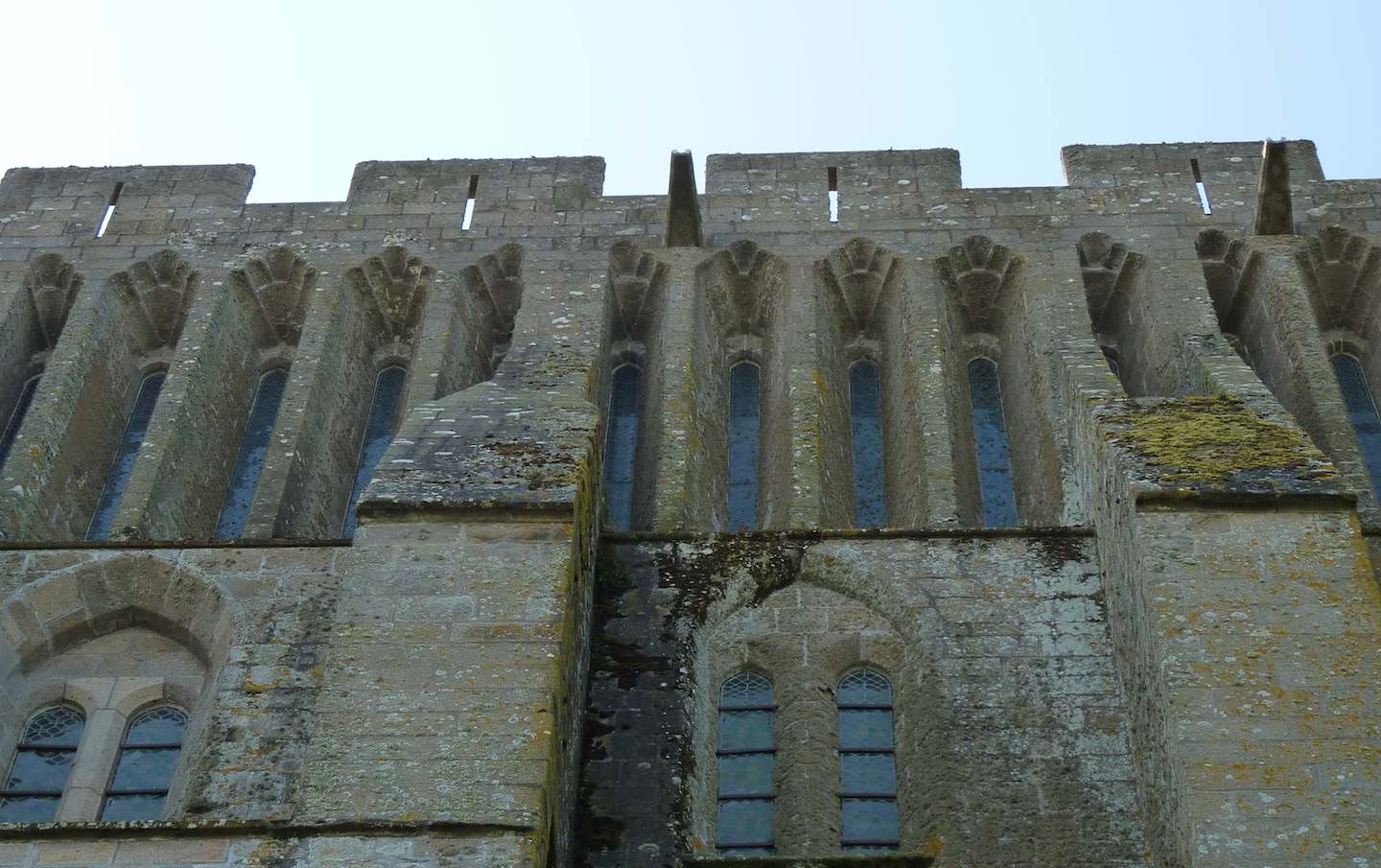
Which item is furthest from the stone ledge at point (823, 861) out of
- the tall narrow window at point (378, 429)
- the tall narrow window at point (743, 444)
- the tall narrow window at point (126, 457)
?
the tall narrow window at point (126, 457)

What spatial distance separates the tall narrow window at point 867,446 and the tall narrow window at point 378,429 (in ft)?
11.4

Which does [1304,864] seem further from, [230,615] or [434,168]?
[434,168]

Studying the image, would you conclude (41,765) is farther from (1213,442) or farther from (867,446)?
(1213,442)

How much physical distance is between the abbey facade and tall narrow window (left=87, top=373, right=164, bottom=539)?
0.04 metres

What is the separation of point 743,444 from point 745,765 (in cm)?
417

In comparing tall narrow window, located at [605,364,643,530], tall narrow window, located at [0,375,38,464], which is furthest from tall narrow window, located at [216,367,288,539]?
tall narrow window, located at [605,364,643,530]

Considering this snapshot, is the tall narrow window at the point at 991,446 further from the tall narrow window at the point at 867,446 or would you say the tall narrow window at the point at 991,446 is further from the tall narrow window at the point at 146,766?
the tall narrow window at the point at 146,766

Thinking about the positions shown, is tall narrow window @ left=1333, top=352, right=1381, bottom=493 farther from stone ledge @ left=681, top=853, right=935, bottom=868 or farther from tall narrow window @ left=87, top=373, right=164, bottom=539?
tall narrow window @ left=87, top=373, right=164, bottom=539

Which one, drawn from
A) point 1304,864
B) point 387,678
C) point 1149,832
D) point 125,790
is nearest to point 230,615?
point 125,790

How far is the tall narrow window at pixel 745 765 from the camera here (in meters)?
12.6

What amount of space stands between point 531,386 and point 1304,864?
6.64 meters

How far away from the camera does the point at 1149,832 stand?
39.4 ft

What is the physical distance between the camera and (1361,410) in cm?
1733

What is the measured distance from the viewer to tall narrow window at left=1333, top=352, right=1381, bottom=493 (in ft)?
54.5
